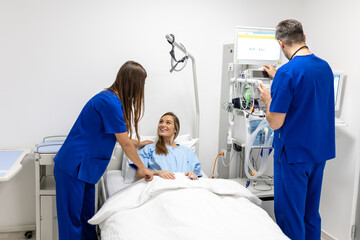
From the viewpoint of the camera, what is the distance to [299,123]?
2002 mm

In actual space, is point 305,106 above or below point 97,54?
below

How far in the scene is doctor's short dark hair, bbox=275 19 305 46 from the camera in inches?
78.7

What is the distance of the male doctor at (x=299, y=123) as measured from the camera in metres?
1.96

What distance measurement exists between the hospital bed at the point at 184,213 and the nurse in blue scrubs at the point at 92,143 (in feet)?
0.69

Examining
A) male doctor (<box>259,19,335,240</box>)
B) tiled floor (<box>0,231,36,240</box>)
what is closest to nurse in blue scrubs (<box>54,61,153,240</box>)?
tiled floor (<box>0,231,36,240</box>)

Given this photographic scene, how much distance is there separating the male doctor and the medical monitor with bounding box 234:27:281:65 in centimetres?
58

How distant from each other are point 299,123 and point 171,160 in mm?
943

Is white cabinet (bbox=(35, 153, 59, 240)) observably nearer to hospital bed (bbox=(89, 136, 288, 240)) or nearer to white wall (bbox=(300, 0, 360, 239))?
hospital bed (bbox=(89, 136, 288, 240))

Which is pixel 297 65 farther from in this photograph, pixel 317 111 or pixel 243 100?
pixel 243 100

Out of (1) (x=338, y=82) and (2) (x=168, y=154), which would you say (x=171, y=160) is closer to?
(2) (x=168, y=154)

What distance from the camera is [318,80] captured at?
1.97 metres

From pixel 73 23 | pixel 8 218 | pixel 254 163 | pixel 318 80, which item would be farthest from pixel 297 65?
pixel 8 218

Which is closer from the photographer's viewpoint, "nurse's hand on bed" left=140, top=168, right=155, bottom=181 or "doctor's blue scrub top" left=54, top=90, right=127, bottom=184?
"doctor's blue scrub top" left=54, top=90, right=127, bottom=184

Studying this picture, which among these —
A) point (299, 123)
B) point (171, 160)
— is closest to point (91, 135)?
point (171, 160)
